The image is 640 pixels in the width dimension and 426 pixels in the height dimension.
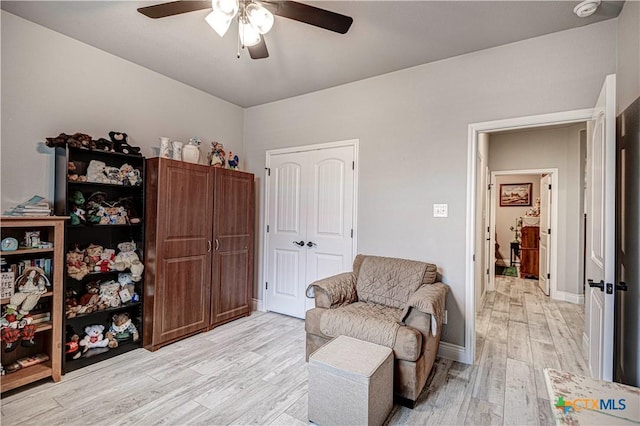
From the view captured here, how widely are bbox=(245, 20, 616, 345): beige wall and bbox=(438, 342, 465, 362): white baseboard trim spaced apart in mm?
85

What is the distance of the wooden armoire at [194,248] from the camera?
9.34 ft

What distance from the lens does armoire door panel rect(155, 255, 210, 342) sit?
9.41 ft

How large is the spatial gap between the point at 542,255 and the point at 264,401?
5643 mm

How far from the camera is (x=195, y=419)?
1.91 m

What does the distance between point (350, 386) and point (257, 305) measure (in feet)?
8.61

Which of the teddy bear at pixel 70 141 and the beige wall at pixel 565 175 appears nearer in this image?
the teddy bear at pixel 70 141

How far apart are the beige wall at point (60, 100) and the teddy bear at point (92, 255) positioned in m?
0.53

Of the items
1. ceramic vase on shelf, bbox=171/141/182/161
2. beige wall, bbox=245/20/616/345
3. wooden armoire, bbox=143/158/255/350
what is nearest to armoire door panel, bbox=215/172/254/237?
wooden armoire, bbox=143/158/255/350

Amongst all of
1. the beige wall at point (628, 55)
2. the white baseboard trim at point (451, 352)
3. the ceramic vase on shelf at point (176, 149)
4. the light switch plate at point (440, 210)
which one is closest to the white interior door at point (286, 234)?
the ceramic vase on shelf at point (176, 149)

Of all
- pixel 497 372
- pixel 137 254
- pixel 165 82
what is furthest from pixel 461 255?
A: pixel 165 82

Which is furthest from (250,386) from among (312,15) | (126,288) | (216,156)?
(312,15)

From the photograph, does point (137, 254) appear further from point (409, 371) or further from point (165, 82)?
point (409, 371)

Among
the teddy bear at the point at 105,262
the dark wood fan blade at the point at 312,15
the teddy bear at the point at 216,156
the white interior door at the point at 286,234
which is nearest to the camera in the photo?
the dark wood fan blade at the point at 312,15

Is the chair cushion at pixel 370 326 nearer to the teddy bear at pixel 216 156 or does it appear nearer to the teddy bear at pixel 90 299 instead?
the teddy bear at pixel 90 299
